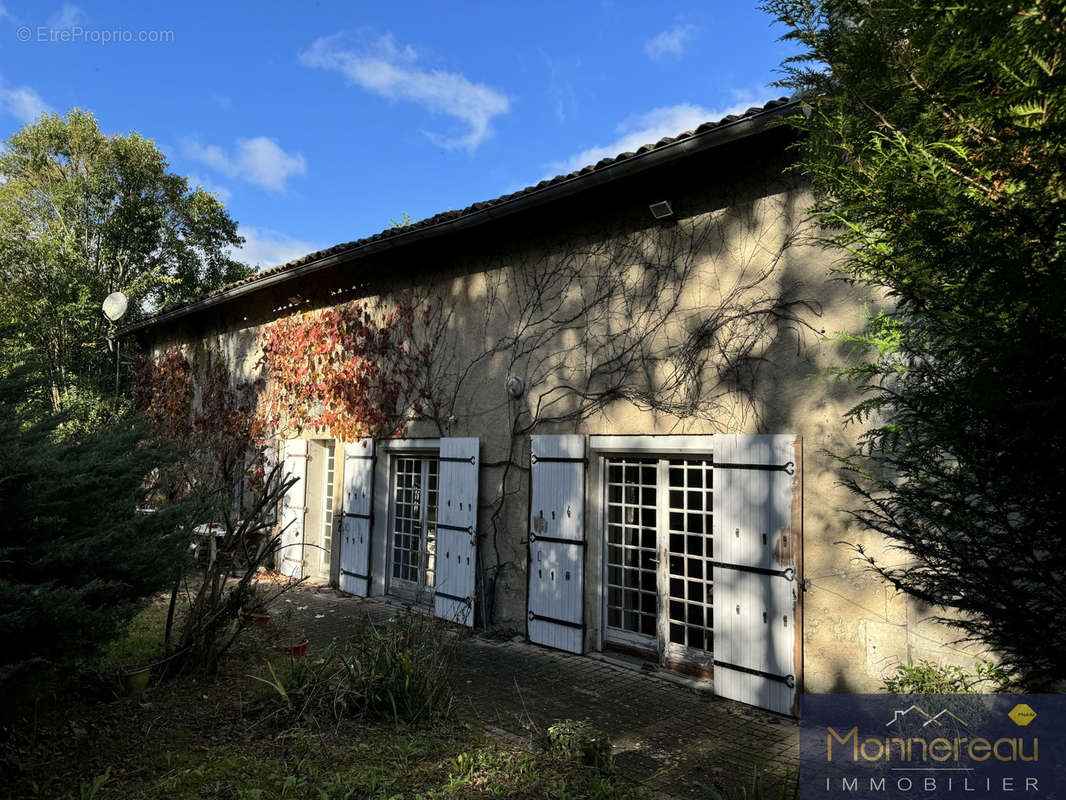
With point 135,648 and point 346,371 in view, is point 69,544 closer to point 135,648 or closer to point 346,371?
point 135,648

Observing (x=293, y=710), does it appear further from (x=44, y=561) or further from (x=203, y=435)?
(x=203, y=435)

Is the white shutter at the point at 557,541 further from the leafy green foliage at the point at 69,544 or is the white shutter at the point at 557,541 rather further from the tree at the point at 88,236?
the tree at the point at 88,236

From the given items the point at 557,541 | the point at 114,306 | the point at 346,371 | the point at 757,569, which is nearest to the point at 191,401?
the point at 114,306

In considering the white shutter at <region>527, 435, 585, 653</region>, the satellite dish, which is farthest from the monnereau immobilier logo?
the satellite dish

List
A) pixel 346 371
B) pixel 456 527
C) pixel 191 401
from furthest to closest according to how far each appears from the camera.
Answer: pixel 191 401 < pixel 346 371 < pixel 456 527

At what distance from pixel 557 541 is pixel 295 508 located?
509cm

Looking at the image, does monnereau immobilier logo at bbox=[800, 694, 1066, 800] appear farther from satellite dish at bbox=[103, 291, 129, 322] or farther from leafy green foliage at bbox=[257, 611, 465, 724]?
satellite dish at bbox=[103, 291, 129, 322]

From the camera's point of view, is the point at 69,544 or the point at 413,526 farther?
the point at 413,526

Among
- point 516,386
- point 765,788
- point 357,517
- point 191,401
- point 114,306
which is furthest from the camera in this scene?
point 114,306

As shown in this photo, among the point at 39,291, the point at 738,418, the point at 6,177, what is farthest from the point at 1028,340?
the point at 6,177

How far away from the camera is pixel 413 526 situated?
8188 mm

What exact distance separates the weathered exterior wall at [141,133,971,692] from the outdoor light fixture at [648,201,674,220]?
8 cm

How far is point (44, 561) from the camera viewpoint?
3.42 m

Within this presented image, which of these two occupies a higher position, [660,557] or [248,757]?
[660,557]
